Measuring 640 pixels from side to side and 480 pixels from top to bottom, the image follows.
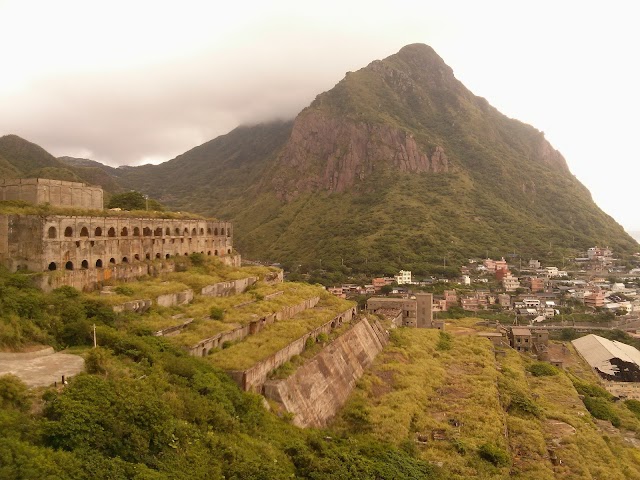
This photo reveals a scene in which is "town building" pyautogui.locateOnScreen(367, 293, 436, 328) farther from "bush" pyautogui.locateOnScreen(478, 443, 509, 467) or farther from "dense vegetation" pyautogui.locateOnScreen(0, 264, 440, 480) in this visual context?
"dense vegetation" pyautogui.locateOnScreen(0, 264, 440, 480)

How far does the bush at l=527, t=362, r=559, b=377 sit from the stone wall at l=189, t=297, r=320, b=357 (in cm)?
2028

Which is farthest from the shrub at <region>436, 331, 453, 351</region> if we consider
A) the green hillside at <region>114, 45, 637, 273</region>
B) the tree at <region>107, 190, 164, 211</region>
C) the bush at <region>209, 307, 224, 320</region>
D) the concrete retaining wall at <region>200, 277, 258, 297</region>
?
the green hillside at <region>114, 45, 637, 273</region>

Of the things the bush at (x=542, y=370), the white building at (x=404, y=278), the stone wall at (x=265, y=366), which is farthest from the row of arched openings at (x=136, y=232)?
the white building at (x=404, y=278)

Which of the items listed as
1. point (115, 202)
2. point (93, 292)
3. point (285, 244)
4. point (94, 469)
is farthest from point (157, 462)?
point (285, 244)

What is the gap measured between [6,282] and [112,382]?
924cm

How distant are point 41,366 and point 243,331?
9.40 metres

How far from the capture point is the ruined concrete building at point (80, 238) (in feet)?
72.5

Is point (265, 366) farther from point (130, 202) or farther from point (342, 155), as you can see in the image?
point (342, 155)

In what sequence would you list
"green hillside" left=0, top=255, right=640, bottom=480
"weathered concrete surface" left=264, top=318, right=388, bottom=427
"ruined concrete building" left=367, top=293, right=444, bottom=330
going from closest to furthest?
1. "green hillside" left=0, top=255, right=640, bottom=480
2. "weathered concrete surface" left=264, top=318, right=388, bottom=427
3. "ruined concrete building" left=367, top=293, right=444, bottom=330

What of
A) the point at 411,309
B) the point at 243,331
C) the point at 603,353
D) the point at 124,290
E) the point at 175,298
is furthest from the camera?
the point at 411,309

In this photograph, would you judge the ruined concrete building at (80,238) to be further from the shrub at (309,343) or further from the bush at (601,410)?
the bush at (601,410)

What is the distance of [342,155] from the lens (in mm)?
146875

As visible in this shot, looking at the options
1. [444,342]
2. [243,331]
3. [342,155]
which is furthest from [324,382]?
[342,155]

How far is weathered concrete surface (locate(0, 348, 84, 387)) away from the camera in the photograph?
530 inches
